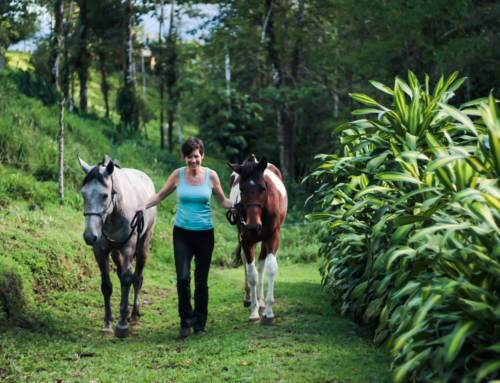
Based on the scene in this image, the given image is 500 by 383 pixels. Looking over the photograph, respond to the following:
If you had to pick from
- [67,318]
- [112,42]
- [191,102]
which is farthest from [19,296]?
[112,42]

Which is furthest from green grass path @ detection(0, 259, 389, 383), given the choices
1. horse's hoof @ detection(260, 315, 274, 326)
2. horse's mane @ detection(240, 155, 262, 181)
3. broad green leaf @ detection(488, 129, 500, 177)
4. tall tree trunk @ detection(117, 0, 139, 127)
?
tall tree trunk @ detection(117, 0, 139, 127)

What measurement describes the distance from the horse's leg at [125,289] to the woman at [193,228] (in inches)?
22.8

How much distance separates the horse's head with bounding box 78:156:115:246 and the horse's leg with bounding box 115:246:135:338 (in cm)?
57

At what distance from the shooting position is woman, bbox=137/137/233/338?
14.8 feet

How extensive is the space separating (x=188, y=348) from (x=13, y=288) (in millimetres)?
2257

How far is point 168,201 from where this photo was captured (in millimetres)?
11203

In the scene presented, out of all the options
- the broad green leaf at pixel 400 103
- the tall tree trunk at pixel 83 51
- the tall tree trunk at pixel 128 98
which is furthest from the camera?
the tall tree trunk at pixel 83 51

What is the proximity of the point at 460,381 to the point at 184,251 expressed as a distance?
9.56ft

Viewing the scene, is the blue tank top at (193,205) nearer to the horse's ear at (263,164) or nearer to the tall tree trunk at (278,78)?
the horse's ear at (263,164)

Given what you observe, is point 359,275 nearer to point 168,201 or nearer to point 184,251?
point 184,251

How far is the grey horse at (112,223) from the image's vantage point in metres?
4.25

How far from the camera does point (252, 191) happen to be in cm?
456

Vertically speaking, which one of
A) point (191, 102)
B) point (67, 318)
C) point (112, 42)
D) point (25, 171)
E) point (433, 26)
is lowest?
point (67, 318)

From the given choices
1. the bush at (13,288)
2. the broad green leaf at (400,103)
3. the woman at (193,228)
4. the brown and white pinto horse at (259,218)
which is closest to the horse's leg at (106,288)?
the woman at (193,228)
